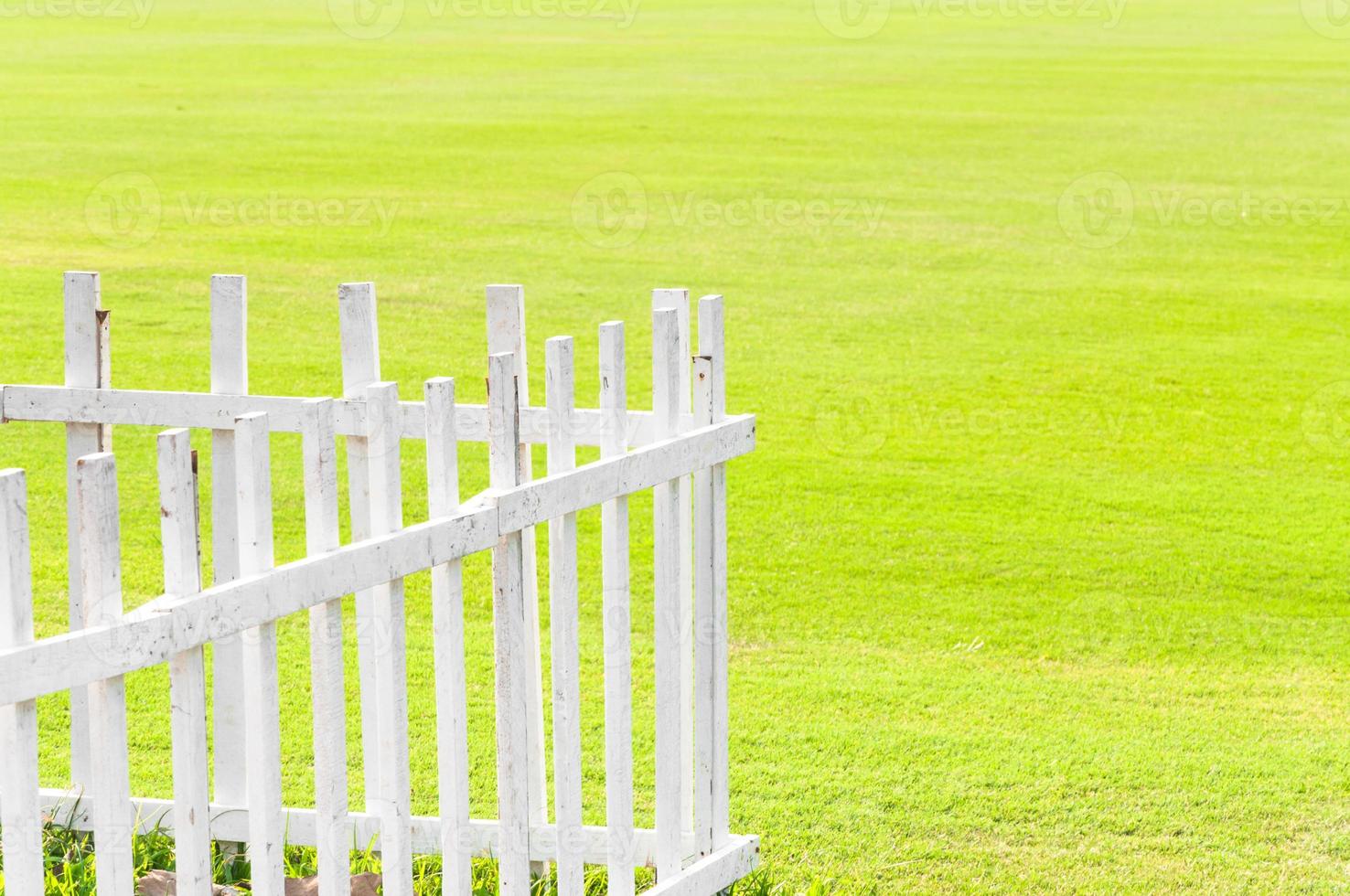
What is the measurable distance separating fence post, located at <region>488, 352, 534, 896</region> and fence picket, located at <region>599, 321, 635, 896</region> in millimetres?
279

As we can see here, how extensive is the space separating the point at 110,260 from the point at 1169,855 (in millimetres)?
12892

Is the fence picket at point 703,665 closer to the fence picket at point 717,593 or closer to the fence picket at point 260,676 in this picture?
the fence picket at point 717,593

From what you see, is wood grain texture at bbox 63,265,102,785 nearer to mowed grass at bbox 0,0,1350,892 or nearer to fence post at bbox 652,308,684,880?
mowed grass at bbox 0,0,1350,892

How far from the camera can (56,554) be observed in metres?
8.29

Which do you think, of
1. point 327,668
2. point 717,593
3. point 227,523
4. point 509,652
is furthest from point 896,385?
point 327,668

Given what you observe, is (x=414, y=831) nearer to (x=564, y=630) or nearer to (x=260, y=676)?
(x=564, y=630)

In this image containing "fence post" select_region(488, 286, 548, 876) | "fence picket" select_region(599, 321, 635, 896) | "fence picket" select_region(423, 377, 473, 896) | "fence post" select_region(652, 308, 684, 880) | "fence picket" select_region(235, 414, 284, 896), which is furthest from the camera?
"fence post" select_region(652, 308, 684, 880)

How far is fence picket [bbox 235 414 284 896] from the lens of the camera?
3.25m

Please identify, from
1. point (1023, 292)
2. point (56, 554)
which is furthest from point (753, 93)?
point (56, 554)

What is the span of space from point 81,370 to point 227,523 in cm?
53

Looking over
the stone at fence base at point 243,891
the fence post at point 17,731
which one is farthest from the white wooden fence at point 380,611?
the stone at fence base at point 243,891

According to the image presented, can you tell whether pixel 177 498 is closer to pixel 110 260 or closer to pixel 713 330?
pixel 713 330

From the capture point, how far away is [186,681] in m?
3.22

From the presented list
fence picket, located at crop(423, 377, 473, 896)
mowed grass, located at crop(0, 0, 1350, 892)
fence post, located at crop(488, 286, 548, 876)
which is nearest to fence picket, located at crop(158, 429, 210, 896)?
fence picket, located at crop(423, 377, 473, 896)
